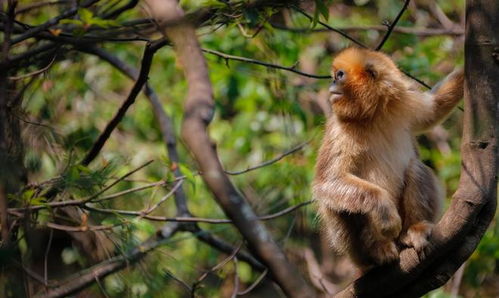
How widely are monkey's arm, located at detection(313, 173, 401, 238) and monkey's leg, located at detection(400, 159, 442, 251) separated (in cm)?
12

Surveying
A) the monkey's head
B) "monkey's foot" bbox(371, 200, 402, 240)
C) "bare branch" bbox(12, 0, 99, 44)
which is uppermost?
"bare branch" bbox(12, 0, 99, 44)

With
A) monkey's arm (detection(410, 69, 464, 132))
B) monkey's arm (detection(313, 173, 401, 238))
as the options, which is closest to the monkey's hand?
monkey's arm (detection(313, 173, 401, 238))

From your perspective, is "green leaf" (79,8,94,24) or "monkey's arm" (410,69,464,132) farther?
"monkey's arm" (410,69,464,132)

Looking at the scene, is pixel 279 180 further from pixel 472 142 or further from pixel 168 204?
pixel 472 142

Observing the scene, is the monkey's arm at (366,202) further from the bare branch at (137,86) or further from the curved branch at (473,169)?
the bare branch at (137,86)

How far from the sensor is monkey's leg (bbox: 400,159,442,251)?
14.2 ft

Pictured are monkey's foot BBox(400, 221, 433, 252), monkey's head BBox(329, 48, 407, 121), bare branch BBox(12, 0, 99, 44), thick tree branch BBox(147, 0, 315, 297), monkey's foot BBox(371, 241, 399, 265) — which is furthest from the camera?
monkey's head BBox(329, 48, 407, 121)

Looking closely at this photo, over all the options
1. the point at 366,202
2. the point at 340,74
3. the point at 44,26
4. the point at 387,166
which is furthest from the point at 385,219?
the point at 44,26

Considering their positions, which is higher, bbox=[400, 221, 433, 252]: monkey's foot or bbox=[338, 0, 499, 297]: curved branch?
bbox=[338, 0, 499, 297]: curved branch

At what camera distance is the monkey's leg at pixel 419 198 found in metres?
4.32

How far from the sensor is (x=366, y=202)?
415 cm

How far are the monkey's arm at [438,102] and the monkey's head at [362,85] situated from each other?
0.14 m

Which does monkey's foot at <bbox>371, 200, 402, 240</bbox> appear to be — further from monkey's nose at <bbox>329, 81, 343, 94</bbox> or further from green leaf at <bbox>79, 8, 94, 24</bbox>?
green leaf at <bbox>79, 8, 94, 24</bbox>

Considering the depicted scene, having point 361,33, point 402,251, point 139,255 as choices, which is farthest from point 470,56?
point 361,33
